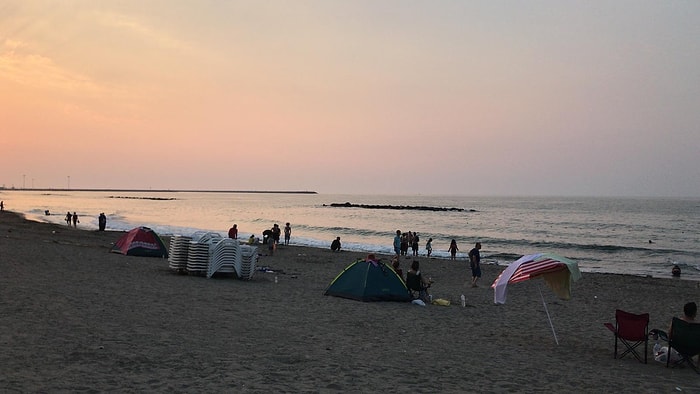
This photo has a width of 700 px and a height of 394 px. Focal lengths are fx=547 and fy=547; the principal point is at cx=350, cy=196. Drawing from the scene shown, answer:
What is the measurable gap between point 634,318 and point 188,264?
12.5m

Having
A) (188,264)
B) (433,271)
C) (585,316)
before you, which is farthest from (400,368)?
(433,271)

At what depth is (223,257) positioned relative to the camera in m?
17.0

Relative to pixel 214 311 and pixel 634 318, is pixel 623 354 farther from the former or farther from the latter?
pixel 214 311

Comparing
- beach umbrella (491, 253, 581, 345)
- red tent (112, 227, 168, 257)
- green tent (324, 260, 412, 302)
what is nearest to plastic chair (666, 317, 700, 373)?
beach umbrella (491, 253, 581, 345)

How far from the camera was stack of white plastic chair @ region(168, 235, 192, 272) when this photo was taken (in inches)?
679

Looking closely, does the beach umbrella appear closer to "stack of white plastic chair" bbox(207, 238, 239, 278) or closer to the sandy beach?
the sandy beach

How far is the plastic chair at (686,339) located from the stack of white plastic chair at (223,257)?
1207 cm

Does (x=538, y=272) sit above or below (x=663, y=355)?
above

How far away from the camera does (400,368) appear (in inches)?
314

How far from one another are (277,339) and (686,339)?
6668mm

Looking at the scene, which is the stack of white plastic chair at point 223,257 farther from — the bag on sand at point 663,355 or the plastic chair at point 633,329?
A: the bag on sand at point 663,355

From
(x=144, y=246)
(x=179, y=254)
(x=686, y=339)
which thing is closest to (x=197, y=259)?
(x=179, y=254)

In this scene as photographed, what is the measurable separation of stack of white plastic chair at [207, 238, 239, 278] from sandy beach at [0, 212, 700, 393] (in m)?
0.35

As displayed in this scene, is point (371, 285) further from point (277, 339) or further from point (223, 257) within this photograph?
point (277, 339)
